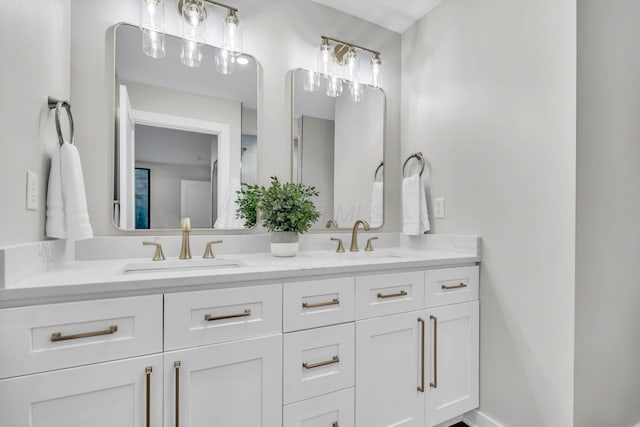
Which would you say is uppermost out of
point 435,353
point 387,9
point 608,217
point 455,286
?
point 387,9

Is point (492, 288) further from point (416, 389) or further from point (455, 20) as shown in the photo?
point (455, 20)

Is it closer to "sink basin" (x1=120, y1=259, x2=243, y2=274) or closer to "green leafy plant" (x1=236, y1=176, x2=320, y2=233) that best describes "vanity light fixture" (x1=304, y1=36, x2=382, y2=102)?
"green leafy plant" (x1=236, y1=176, x2=320, y2=233)

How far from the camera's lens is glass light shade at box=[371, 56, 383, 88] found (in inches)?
83.4

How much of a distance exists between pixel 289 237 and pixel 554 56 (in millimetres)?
1433

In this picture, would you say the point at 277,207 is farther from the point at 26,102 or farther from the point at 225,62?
the point at 26,102

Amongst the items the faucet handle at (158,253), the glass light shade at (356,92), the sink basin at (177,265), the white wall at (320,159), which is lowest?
the sink basin at (177,265)

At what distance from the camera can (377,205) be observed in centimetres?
217

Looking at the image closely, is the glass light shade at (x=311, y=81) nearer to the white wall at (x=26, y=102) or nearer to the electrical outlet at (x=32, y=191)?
the white wall at (x=26, y=102)

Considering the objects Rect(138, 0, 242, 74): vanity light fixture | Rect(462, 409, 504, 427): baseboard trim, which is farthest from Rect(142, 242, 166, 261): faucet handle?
Rect(462, 409, 504, 427): baseboard trim

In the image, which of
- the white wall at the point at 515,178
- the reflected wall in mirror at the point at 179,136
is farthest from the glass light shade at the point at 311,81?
the white wall at the point at 515,178

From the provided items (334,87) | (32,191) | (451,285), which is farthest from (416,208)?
(32,191)

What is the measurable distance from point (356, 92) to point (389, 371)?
1.65 m

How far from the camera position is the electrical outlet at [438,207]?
75.1 inches

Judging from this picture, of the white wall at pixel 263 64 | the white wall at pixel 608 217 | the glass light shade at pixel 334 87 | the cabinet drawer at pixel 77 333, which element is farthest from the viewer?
the glass light shade at pixel 334 87
